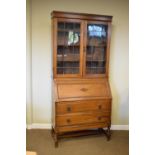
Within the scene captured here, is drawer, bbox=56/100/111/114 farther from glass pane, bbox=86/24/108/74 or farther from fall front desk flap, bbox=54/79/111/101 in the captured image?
glass pane, bbox=86/24/108/74

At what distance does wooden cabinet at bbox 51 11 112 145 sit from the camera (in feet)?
10.2

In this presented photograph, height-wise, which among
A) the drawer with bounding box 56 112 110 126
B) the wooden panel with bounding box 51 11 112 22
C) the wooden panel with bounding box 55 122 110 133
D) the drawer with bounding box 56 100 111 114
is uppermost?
the wooden panel with bounding box 51 11 112 22

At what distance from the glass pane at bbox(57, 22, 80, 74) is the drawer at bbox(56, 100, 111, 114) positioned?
52 centimetres

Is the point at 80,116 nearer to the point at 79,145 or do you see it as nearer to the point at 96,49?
the point at 79,145

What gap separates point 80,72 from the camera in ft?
10.9

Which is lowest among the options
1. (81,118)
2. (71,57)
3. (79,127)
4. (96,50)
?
(79,127)

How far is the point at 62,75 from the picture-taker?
3.25 meters

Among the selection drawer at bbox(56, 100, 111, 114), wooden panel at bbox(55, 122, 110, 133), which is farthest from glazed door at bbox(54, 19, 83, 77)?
wooden panel at bbox(55, 122, 110, 133)

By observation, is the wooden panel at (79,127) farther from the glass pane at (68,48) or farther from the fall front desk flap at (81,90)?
the glass pane at (68,48)

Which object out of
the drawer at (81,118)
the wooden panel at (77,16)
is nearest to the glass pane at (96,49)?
the wooden panel at (77,16)

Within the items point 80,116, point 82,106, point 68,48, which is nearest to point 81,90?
point 82,106

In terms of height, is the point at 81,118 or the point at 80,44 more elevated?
the point at 80,44

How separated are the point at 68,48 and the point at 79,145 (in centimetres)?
154
